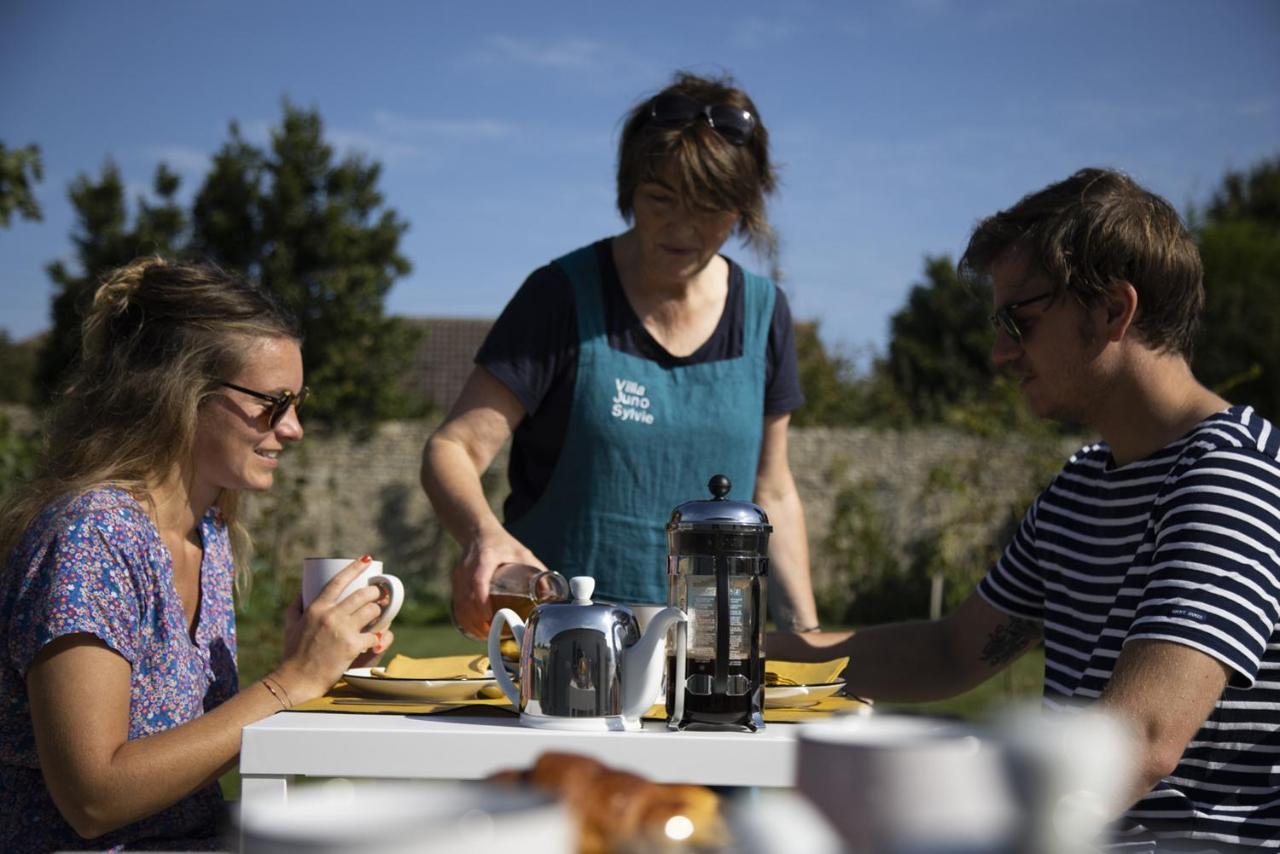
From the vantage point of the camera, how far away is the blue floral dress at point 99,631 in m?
2.13

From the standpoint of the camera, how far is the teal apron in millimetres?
3107

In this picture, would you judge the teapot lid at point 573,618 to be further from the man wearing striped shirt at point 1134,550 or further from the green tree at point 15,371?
the green tree at point 15,371

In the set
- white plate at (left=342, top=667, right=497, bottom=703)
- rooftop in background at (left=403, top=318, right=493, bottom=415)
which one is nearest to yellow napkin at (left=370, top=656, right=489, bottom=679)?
white plate at (left=342, top=667, right=497, bottom=703)

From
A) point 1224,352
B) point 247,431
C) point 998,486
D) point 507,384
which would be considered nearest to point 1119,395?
point 507,384

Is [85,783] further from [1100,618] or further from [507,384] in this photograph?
[1100,618]

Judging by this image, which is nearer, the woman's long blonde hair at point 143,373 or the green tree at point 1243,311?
the woman's long blonde hair at point 143,373

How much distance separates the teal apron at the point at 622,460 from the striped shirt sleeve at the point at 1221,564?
1316 millimetres

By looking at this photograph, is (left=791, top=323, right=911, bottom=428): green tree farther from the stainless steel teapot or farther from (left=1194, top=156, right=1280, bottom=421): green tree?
the stainless steel teapot

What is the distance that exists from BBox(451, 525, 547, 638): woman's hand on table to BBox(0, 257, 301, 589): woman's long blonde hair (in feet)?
2.03

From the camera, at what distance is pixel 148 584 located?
2.29 m

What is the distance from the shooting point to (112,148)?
23.7 meters

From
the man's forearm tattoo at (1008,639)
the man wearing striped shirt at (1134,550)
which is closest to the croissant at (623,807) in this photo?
the man wearing striped shirt at (1134,550)

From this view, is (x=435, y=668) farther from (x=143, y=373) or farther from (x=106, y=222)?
(x=106, y=222)

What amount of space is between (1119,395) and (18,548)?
2.01m
